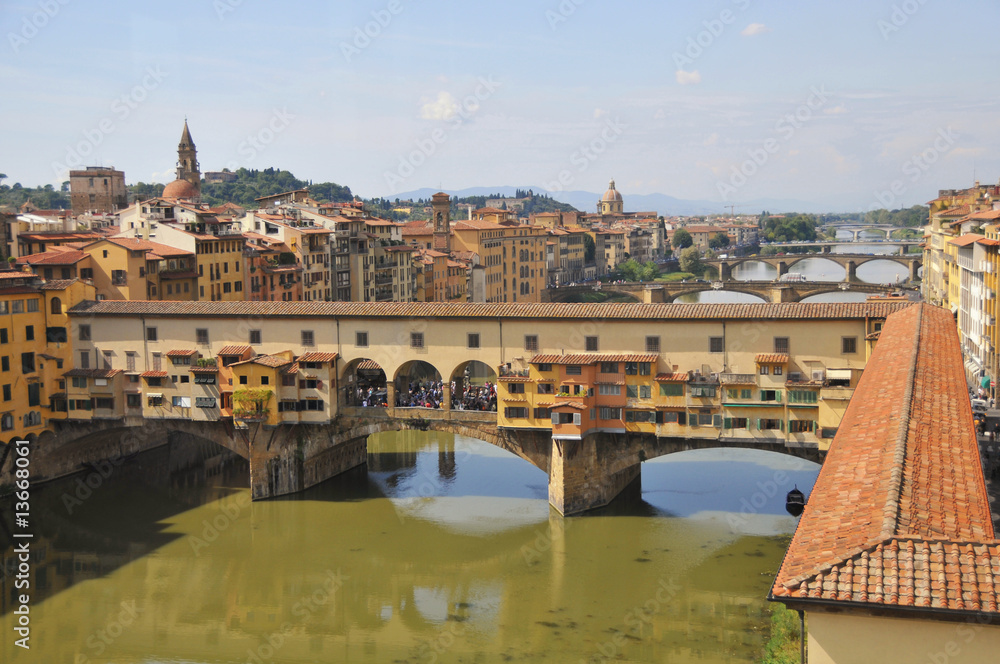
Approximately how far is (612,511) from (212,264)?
24.0m

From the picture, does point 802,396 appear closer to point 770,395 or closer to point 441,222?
point 770,395

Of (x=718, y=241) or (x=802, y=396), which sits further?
(x=718, y=241)

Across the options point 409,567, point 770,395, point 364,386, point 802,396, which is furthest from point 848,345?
point 364,386

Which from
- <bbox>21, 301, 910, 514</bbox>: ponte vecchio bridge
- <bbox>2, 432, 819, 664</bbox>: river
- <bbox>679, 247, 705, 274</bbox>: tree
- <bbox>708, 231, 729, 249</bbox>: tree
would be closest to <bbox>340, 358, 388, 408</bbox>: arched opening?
<bbox>21, 301, 910, 514</bbox>: ponte vecchio bridge

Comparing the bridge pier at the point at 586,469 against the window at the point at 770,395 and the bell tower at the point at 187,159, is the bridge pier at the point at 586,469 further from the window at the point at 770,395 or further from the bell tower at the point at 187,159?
the bell tower at the point at 187,159

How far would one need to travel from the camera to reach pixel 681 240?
146375 millimetres

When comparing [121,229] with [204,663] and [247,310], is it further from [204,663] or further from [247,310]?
[204,663]

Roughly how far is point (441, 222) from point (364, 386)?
3829 cm

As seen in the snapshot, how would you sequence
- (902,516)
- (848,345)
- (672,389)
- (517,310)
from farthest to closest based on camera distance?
(517,310)
(672,389)
(848,345)
(902,516)

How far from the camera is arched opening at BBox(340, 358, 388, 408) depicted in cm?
3097

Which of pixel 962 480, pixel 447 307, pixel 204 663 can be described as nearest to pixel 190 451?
pixel 447 307

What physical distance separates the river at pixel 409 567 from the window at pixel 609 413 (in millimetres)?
2519

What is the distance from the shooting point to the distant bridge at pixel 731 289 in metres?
73.0

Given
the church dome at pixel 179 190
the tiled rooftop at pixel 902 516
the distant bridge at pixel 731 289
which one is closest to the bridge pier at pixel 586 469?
the tiled rooftop at pixel 902 516
